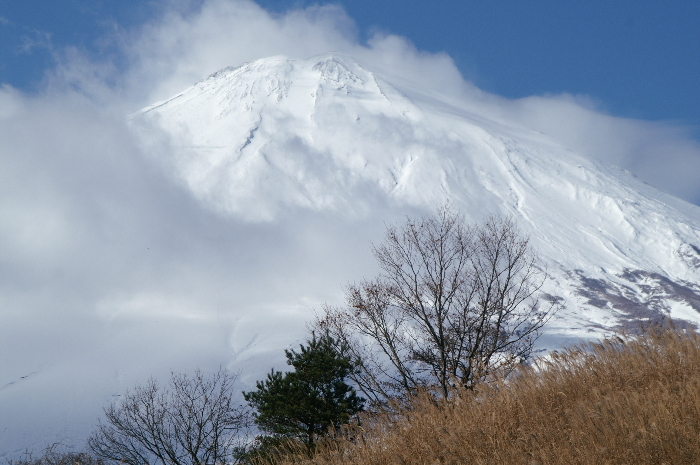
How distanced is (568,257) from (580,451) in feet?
677

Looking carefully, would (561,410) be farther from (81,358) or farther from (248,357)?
(81,358)

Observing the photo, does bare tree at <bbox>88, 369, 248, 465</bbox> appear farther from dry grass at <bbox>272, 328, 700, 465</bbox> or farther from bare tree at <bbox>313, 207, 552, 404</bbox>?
dry grass at <bbox>272, 328, 700, 465</bbox>

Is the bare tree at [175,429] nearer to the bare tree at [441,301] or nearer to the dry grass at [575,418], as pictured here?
the bare tree at [441,301]

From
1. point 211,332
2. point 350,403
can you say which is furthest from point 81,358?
point 350,403

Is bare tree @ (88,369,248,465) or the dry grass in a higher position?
bare tree @ (88,369,248,465)

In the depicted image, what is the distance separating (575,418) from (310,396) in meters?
13.0

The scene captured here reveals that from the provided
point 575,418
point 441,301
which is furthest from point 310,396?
point 575,418

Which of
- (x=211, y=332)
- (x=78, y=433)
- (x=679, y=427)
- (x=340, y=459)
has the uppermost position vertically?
(x=211, y=332)

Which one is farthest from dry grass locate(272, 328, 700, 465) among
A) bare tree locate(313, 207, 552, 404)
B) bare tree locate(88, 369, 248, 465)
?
bare tree locate(88, 369, 248, 465)

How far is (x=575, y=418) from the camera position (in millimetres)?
4977

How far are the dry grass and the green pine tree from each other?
8.96 m

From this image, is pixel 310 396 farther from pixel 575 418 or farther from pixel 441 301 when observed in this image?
pixel 575 418

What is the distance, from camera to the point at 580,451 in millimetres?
4445

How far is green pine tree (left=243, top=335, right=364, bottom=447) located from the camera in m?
16.5
